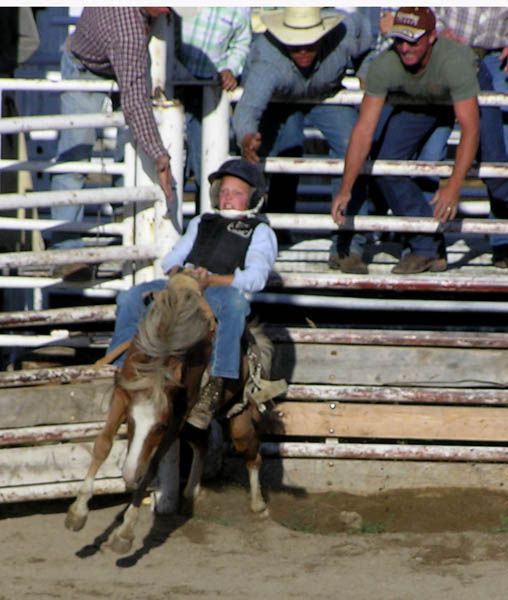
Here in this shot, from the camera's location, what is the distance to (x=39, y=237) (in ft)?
29.6

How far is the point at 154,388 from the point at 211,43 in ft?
8.68

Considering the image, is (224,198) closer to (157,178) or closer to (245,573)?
(157,178)

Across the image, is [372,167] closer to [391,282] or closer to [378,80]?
[378,80]

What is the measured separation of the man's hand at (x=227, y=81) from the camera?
25.4 ft

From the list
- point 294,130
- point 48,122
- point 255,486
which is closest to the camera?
point 48,122

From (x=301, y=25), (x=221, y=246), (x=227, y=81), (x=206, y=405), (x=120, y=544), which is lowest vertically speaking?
(x=120, y=544)

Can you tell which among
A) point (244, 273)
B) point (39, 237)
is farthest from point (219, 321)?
point (39, 237)

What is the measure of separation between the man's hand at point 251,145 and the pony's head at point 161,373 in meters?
1.12

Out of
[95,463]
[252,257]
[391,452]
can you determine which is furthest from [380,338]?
[95,463]

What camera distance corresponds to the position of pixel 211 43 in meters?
8.05

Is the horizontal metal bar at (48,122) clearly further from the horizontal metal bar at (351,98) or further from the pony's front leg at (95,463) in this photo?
the pony's front leg at (95,463)

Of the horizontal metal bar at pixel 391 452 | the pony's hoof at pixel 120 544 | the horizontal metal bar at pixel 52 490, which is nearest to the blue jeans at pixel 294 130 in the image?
the horizontal metal bar at pixel 391 452

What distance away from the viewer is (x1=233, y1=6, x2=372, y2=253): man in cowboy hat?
7.64 m

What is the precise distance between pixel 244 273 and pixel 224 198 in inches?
19.0
